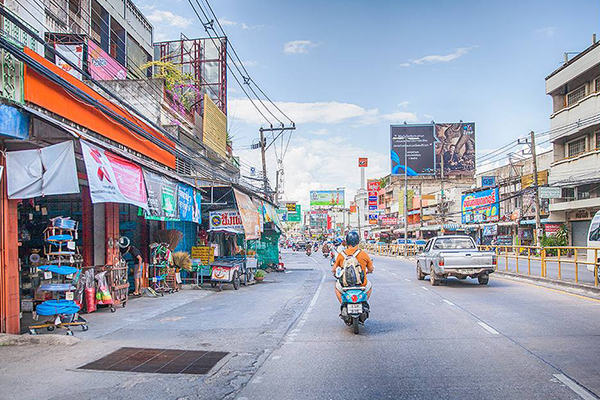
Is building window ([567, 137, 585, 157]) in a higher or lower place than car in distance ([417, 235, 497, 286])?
higher

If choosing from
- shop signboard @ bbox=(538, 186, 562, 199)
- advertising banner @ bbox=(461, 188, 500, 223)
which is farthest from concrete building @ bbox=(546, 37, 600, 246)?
advertising banner @ bbox=(461, 188, 500, 223)

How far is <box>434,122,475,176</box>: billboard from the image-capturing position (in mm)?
72188

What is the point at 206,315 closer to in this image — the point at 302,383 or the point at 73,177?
the point at 73,177

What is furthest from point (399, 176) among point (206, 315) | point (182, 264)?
point (206, 315)

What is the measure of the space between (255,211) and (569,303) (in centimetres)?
1386

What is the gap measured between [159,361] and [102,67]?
18290 millimetres

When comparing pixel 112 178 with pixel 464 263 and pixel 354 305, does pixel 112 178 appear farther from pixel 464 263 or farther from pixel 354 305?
pixel 464 263

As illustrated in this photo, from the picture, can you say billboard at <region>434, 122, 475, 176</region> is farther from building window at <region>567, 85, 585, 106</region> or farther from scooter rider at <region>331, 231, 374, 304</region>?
scooter rider at <region>331, 231, 374, 304</region>

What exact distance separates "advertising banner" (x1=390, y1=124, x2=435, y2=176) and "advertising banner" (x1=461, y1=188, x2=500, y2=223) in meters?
17.3

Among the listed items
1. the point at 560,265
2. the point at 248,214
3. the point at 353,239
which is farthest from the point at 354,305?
the point at 248,214

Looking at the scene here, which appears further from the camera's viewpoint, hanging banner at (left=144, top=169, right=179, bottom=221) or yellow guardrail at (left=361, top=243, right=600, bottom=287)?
yellow guardrail at (left=361, top=243, right=600, bottom=287)

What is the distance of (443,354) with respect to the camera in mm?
7363

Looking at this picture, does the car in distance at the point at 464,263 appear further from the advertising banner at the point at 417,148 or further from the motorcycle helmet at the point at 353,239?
the advertising banner at the point at 417,148

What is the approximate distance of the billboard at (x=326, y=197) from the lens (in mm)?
85338
